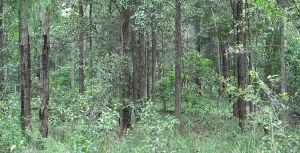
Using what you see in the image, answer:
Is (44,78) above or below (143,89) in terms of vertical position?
above

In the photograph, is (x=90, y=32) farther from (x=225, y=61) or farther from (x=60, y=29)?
(x=225, y=61)

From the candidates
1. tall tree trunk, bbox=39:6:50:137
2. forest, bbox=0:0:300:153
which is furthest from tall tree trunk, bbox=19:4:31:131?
tall tree trunk, bbox=39:6:50:137

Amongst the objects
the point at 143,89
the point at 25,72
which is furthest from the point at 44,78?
the point at 143,89

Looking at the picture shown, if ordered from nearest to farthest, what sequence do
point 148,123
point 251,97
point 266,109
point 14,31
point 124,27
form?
point 266,109
point 251,97
point 148,123
point 14,31
point 124,27

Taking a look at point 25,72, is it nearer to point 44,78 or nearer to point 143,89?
point 44,78

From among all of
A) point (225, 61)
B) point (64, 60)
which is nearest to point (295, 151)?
point (225, 61)

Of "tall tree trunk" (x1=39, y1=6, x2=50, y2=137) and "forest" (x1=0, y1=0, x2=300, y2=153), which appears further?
"tall tree trunk" (x1=39, y1=6, x2=50, y2=137)

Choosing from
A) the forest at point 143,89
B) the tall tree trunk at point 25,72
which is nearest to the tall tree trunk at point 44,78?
the forest at point 143,89

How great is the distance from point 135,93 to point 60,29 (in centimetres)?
477

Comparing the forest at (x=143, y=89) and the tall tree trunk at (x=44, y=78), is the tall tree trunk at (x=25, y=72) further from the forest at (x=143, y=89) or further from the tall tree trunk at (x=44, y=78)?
the tall tree trunk at (x=44, y=78)

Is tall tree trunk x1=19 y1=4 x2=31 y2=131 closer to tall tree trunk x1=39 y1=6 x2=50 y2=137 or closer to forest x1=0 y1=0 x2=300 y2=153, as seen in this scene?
forest x1=0 y1=0 x2=300 y2=153

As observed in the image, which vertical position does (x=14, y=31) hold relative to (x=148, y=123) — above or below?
above

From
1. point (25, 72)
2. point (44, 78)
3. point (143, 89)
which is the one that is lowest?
point (143, 89)

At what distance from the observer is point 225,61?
25.3m
